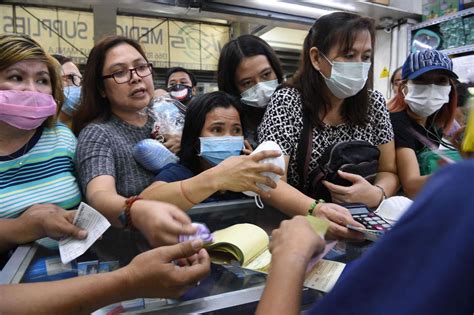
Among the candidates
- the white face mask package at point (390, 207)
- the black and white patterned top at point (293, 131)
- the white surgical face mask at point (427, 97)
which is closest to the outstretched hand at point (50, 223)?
the black and white patterned top at point (293, 131)

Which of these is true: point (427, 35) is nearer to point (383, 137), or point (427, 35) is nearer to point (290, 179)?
point (383, 137)

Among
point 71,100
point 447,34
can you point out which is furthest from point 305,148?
point 447,34

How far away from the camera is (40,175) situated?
1.28 meters

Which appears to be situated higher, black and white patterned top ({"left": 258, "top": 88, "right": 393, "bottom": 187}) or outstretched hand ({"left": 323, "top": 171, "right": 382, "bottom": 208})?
black and white patterned top ({"left": 258, "top": 88, "right": 393, "bottom": 187})

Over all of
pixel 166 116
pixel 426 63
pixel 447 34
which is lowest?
pixel 166 116

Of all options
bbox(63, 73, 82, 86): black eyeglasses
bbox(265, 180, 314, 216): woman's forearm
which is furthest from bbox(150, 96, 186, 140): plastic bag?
bbox(63, 73, 82, 86): black eyeglasses

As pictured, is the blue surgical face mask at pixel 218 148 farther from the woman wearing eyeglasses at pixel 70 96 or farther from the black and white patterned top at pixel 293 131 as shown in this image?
the woman wearing eyeglasses at pixel 70 96

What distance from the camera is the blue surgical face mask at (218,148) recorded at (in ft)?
4.63

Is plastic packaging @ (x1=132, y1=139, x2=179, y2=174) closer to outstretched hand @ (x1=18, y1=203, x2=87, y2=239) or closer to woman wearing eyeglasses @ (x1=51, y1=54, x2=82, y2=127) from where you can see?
outstretched hand @ (x1=18, y1=203, x2=87, y2=239)

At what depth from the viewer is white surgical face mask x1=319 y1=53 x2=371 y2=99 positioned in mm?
1481

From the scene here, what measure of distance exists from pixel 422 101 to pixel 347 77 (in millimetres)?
646

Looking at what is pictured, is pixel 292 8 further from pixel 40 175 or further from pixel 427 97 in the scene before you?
pixel 40 175

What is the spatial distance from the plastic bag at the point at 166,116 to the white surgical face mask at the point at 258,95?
0.34m

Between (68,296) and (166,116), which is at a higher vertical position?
(166,116)
